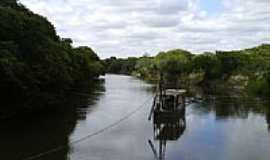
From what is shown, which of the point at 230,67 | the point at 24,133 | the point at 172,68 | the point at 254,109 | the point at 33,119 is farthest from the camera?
the point at 172,68

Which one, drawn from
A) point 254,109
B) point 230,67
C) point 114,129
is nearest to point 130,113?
point 114,129

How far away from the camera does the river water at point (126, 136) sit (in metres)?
28.5

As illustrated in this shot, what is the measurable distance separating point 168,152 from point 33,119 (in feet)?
51.6

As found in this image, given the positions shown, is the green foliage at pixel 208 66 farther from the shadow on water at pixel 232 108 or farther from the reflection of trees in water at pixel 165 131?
the reflection of trees in water at pixel 165 131

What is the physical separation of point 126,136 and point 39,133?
6321mm

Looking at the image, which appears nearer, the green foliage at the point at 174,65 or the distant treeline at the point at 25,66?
the distant treeline at the point at 25,66

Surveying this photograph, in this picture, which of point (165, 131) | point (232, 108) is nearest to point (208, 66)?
point (232, 108)

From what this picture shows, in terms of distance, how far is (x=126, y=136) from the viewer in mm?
34719

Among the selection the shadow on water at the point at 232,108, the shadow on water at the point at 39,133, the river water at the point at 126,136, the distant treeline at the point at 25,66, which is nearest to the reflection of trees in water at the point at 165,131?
the river water at the point at 126,136

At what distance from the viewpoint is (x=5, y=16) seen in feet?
130

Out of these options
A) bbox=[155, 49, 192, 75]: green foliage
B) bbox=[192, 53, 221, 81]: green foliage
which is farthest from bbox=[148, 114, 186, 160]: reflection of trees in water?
bbox=[155, 49, 192, 75]: green foliage

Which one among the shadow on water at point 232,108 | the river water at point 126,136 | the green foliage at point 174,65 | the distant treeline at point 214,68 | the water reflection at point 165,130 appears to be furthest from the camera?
the green foliage at point 174,65

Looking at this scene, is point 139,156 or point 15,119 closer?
point 139,156

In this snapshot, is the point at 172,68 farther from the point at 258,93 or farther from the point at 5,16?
the point at 5,16
